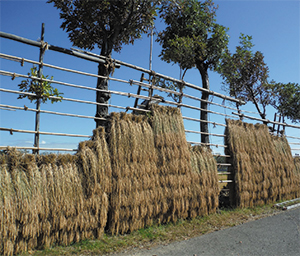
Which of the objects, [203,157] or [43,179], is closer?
[43,179]

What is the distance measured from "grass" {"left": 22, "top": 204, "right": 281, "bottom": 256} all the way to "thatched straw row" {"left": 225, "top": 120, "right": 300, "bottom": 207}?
70 cm

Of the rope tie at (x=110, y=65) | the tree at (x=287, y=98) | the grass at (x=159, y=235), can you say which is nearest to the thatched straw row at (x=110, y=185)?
the grass at (x=159, y=235)

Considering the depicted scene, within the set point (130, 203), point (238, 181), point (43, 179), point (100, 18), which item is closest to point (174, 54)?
point (100, 18)

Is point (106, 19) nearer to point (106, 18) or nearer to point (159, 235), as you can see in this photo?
point (106, 18)

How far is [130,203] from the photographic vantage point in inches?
182

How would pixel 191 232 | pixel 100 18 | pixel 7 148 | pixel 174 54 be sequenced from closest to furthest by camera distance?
pixel 7 148 < pixel 191 232 < pixel 100 18 < pixel 174 54

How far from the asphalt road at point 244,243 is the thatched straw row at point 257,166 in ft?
4.79

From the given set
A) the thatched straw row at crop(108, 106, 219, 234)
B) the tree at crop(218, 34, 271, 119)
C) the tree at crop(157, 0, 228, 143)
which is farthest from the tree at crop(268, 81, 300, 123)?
the thatched straw row at crop(108, 106, 219, 234)

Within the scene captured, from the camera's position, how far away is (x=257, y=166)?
7465 mm

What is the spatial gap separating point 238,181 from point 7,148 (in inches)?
220

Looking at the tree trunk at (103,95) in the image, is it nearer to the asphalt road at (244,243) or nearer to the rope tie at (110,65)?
the rope tie at (110,65)

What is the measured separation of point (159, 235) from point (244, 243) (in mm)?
1503

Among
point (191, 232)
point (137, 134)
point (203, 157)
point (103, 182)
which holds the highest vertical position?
point (137, 134)

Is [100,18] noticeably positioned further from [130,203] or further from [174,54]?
[130,203]
